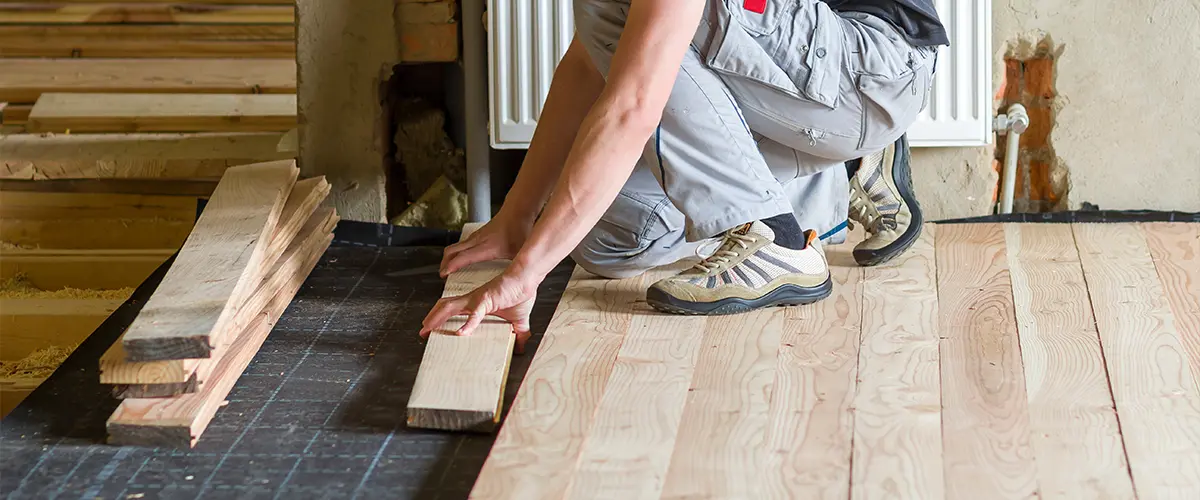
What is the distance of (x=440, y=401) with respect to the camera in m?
1.69

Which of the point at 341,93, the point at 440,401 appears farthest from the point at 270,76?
the point at 440,401

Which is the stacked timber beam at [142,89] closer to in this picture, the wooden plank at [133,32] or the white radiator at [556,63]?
the wooden plank at [133,32]

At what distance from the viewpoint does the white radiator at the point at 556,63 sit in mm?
2623

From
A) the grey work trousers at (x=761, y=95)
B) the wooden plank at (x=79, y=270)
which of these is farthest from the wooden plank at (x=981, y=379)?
the wooden plank at (x=79, y=270)

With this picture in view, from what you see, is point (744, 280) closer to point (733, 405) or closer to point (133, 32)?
point (733, 405)

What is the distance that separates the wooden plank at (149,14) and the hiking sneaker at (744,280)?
8.61 ft

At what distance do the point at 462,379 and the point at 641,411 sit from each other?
0.29 meters

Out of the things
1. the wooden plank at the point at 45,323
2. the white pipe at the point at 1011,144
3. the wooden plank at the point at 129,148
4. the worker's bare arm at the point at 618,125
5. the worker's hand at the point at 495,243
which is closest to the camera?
the worker's bare arm at the point at 618,125

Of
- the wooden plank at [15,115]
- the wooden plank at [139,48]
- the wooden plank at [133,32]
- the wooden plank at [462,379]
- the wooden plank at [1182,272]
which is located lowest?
the wooden plank at [15,115]

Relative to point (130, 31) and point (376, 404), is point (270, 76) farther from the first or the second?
point (376, 404)

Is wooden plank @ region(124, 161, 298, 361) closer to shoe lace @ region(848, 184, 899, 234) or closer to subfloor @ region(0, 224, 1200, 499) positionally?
subfloor @ region(0, 224, 1200, 499)

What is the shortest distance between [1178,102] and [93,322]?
2.71m

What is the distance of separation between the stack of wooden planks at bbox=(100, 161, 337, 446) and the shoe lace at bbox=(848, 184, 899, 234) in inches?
45.4

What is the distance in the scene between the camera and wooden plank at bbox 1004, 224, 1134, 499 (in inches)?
58.2
